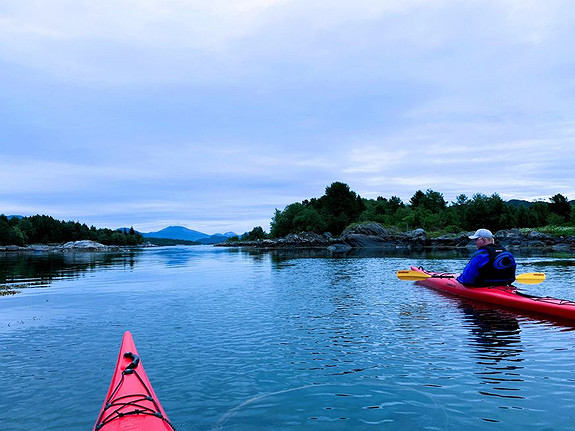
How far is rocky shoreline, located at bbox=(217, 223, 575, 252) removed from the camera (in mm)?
70188

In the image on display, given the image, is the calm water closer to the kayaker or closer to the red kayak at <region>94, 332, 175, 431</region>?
the red kayak at <region>94, 332, 175, 431</region>

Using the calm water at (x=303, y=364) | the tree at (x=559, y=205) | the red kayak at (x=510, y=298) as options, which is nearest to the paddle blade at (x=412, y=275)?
the red kayak at (x=510, y=298)

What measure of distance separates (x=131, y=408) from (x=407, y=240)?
8975 centimetres

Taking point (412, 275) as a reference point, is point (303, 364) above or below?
below

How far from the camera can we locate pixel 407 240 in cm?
9056

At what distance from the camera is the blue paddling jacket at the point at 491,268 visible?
53.2ft

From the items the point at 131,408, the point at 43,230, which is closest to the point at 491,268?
the point at 131,408

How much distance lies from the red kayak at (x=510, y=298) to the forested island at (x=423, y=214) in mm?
66546

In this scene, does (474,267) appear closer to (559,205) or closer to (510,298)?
(510,298)

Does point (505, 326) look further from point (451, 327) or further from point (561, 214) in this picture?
point (561, 214)

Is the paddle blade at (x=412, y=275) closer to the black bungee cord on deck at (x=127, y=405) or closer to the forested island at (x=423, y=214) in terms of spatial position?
the black bungee cord on deck at (x=127, y=405)

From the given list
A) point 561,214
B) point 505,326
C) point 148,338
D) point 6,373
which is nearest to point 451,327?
point 505,326

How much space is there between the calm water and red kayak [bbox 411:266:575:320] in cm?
62

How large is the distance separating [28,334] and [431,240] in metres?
86.0
